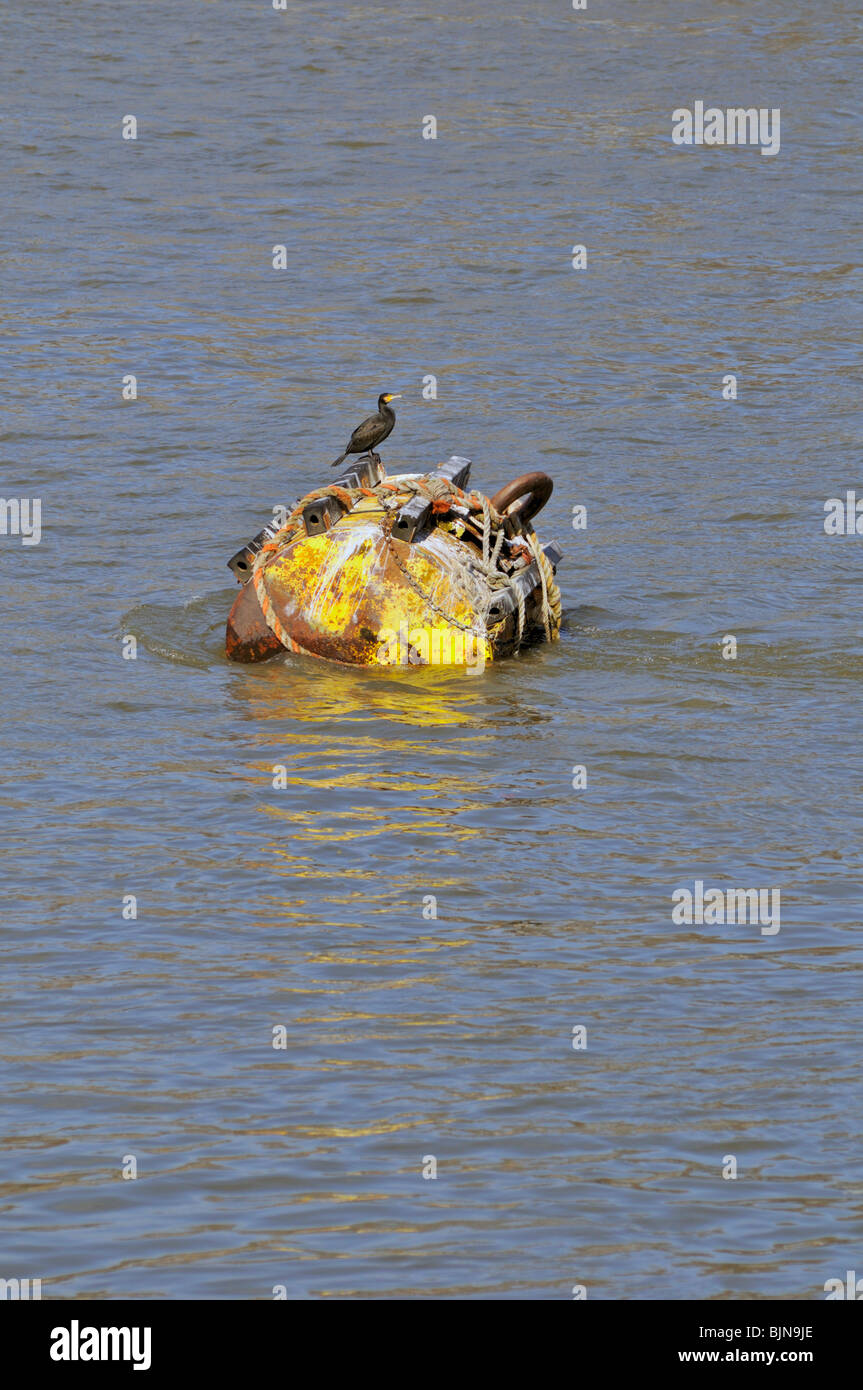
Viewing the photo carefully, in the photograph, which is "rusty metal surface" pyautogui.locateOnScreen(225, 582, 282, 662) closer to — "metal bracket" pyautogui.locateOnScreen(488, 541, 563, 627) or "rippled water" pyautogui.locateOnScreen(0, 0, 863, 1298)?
"rippled water" pyautogui.locateOnScreen(0, 0, 863, 1298)

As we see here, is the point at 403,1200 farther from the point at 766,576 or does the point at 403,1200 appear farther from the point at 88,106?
the point at 88,106

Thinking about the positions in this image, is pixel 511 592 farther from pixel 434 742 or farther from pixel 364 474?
pixel 434 742

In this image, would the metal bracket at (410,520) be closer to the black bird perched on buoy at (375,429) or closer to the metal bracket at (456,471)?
the metal bracket at (456,471)

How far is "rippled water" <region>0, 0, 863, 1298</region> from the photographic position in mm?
6250

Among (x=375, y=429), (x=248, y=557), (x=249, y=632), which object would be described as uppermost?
(x=375, y=429)

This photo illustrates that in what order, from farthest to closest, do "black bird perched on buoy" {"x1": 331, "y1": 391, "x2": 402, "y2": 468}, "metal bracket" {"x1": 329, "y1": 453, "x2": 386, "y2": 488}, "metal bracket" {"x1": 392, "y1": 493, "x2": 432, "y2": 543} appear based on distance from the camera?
1. "black bird perched on buoy" {"x1": 331, "y1": 391, "x2": 402, "y2": 468}
2. "metal bracket" {"x1": 329, "y1": 453, "x2": 386, "y2": 488}
3. "metal bracket" {"x1": 392, "y1": 493, "x2": 432, "y2": 543}

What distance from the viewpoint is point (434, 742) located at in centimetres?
1032

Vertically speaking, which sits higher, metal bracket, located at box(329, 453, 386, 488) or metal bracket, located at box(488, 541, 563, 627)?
metal bracket, located at box(329, 453, 386, 488)

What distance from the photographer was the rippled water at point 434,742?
625 centimetres

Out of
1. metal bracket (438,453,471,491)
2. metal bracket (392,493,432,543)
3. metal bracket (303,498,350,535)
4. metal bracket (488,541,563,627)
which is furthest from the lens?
metal bracket (438,453,471,491)

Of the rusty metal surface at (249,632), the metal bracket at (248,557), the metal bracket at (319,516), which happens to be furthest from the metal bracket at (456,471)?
the rusty metal surface at (249,632)

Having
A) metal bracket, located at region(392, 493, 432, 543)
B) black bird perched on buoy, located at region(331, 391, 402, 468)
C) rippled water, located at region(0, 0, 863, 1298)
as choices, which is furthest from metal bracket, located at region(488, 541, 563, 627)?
black bird perched on buoy, located at region(331, 391, 402, 468)

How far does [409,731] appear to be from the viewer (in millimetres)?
10445

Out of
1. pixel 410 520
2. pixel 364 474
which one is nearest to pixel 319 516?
pixel 410 520
